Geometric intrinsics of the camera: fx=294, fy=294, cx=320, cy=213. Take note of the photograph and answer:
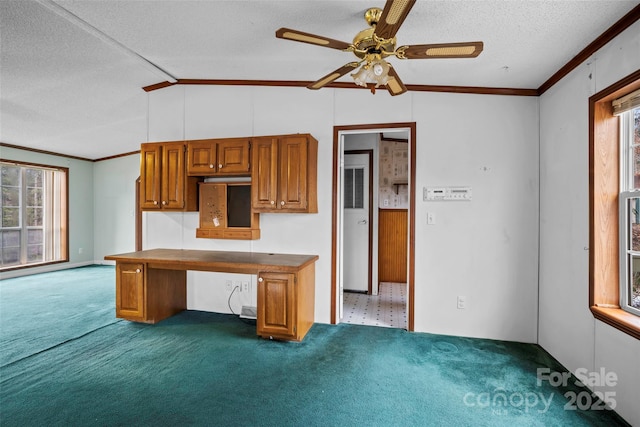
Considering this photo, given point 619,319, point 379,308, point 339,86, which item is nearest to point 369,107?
point 339,86

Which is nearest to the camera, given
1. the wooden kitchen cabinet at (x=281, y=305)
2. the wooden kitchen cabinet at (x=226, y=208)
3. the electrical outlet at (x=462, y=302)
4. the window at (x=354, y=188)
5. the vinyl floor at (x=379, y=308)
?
the wooden kitchen cabinet at (x=281, y=305)

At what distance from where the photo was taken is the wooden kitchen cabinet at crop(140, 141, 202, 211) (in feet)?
11.1

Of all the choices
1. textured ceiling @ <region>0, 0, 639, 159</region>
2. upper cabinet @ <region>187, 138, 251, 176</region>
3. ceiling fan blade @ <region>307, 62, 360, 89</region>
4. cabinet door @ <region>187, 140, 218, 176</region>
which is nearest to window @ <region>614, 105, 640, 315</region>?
textured ceiling @ <region>0, 0, 639, 159</region>

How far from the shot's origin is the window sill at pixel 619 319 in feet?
5.48

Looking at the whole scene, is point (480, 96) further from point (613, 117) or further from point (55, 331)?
point (55, 331)

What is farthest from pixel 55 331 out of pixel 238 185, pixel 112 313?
pixel 238 185

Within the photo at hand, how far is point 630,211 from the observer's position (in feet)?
6.32

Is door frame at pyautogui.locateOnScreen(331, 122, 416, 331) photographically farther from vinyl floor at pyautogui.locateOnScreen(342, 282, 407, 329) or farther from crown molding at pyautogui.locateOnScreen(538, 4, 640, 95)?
crown molding at pyautogui.locateOnScreen(538, 4, 640, 95)

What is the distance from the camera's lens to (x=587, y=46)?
2061 millimetres

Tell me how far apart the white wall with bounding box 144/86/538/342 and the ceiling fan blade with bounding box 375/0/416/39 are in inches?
62.7

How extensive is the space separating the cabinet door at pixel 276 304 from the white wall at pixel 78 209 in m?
5.81

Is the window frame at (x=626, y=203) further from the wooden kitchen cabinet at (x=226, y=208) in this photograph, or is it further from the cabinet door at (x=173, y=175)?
the cabinet door at (x=173, y=175)

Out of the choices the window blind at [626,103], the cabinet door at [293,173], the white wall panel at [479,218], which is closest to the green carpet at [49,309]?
the cabinet door at [293,173]

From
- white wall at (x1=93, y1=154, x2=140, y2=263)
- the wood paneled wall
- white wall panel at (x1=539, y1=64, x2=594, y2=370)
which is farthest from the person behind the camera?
white wall at (x1=93, y1=154, x2=140, y2=263)
